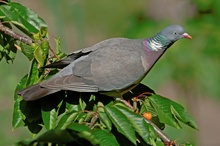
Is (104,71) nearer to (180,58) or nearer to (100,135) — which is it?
(100,135)

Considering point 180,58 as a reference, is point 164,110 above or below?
above

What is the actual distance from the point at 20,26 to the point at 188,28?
2.04 meters

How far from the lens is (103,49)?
6.84ft

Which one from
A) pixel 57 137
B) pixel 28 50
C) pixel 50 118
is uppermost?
pixel 57 137

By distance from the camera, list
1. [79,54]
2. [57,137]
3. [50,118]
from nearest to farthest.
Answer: [57,137], [50,118], [79,54]

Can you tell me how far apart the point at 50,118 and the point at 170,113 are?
1.30 feet

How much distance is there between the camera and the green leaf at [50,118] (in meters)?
1.87

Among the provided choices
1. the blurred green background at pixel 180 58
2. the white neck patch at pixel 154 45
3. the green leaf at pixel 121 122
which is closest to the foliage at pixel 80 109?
the green leaf at pixel 121 122

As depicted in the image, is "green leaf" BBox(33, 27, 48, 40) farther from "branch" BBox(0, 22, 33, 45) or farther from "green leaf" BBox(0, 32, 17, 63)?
"green leaf" BBox(0, 32, 17, 63)

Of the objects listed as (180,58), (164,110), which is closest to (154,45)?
(164,110)

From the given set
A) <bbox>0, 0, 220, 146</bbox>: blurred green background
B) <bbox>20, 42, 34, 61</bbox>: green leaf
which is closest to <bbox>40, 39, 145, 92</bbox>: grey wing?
<bbox>20, 42, 34, 61</bbox>: green leaf

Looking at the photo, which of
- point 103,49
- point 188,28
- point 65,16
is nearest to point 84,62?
point 103,49

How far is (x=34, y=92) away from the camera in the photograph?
194 cm

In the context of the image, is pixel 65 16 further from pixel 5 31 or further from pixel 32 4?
pixel 5 31
